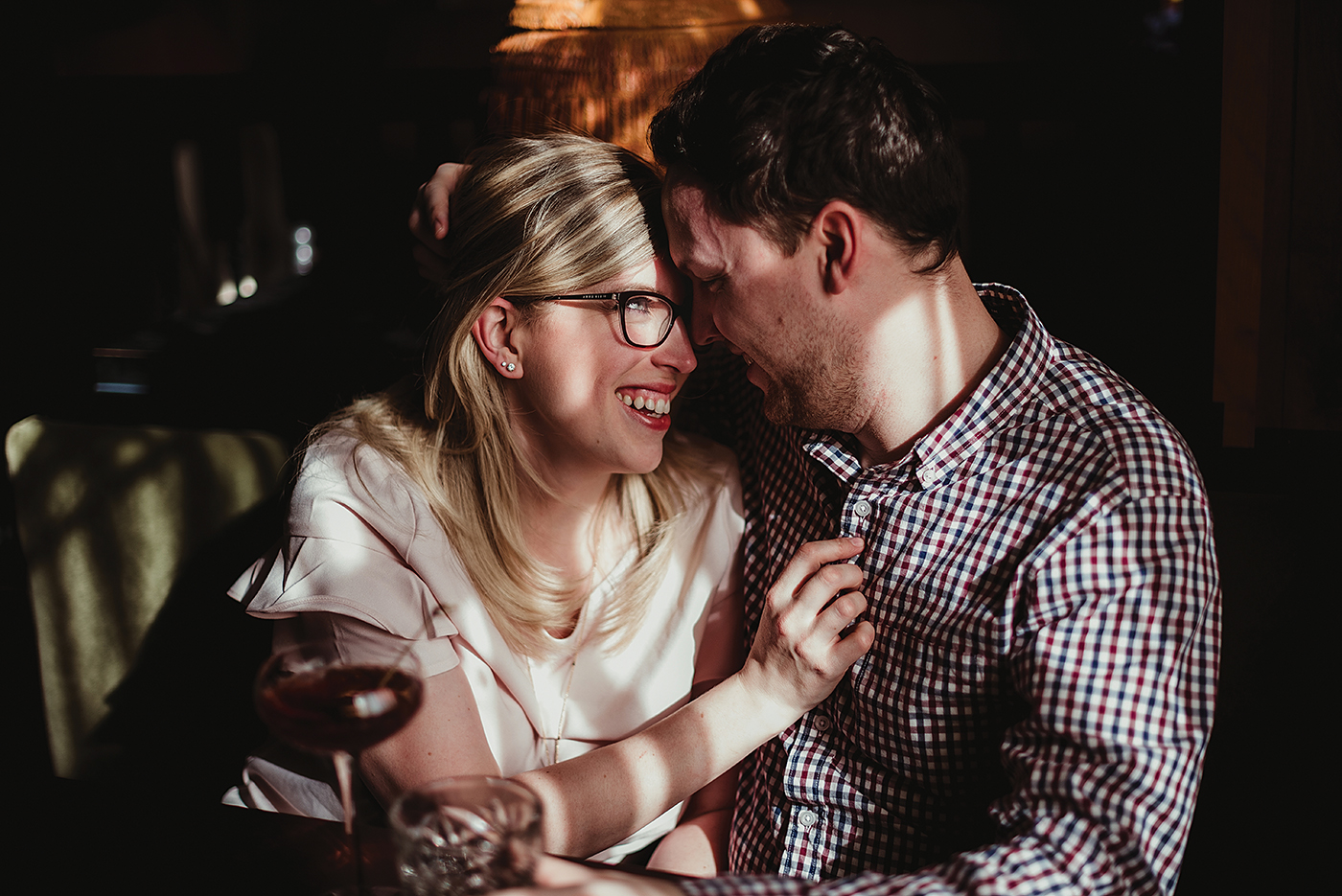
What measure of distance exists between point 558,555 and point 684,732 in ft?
1.39

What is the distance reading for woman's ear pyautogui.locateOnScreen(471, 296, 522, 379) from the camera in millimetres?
1524

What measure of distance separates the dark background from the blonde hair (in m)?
0.63

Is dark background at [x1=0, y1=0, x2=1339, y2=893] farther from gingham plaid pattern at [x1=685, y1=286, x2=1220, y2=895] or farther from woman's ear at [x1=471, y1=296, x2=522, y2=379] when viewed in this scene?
woman's ear at [x1=471, y1=296, x2=522, y2=379]

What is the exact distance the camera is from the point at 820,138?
1218mm

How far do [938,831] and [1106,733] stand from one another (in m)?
0.36

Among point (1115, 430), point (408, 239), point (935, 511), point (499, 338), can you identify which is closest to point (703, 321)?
point (499, 338)

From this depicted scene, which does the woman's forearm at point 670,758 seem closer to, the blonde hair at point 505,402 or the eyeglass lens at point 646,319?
the blonde hair at point 505,402

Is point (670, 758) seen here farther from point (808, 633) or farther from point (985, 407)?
point (985, 407)

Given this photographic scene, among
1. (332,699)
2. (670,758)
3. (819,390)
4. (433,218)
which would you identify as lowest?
(670,758)

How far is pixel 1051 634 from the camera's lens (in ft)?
3.67

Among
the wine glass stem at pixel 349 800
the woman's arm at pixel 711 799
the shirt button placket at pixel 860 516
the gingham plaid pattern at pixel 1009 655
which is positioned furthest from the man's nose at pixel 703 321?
the wine glass stem at pixel 349 800

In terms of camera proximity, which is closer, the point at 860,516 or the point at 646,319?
the point at 860,516

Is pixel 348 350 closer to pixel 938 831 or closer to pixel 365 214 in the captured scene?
pixel 365 214

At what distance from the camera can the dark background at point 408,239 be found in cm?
145
